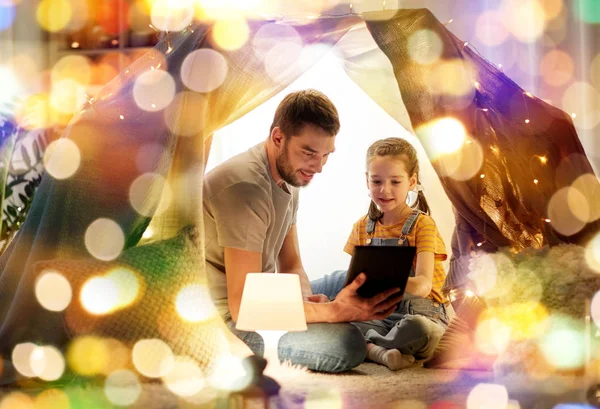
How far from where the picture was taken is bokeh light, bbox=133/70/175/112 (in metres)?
2.19

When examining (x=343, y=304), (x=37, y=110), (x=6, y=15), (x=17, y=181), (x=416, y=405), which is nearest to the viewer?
(x=416, y=405)

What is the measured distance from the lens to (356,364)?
7.25 ft

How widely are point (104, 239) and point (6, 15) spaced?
2.29m

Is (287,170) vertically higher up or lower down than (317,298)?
higher up

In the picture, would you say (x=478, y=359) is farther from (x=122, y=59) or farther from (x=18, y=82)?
(x=18, y=82)

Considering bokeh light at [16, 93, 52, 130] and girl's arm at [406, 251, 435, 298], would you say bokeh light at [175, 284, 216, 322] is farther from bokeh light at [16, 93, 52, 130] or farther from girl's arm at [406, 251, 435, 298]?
bokeh light at [16, 93, 52, 130]

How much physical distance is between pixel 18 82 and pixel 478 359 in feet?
8.90

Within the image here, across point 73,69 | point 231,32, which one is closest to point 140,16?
point 73,69

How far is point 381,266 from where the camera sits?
2150mm

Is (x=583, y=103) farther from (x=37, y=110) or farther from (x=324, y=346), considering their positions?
(x=37, y=110)

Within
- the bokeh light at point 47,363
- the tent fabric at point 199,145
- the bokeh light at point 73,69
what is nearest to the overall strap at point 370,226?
the tent fabric at point 199,145

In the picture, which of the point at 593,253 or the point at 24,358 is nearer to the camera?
the point at 24,358

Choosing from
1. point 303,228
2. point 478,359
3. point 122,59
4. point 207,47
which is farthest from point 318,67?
point 478,359

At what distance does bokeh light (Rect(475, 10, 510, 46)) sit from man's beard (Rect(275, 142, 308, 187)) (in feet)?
4.51
